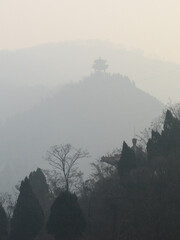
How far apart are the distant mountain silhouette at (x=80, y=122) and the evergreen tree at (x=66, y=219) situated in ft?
310

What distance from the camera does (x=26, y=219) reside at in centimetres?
2514

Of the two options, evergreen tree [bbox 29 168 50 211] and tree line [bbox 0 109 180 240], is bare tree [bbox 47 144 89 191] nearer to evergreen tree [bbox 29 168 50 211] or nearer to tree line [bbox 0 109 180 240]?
evergreen tree [bbox 29 168 50 211]

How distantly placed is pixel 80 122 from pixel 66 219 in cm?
12165

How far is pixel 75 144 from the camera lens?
13138 centimetres

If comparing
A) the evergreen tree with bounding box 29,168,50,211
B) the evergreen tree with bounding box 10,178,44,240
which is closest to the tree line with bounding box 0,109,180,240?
the evergreen tree with bounding box 10,178,44,240

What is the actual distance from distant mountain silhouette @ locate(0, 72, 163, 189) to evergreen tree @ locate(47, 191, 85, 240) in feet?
310

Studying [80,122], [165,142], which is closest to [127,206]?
[165,142]

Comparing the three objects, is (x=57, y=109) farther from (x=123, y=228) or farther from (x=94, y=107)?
(x=123, y=228)

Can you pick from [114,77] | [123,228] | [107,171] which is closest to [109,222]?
[123,228]

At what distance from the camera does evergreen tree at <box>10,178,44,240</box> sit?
24.9 m

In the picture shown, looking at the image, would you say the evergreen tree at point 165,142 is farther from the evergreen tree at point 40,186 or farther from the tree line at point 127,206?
the evergreen tree at point 40,186

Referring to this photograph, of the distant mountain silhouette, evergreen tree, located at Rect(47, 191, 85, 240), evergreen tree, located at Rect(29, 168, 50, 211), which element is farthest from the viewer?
the distant mountain silhouette

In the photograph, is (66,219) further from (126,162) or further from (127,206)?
(126,162)

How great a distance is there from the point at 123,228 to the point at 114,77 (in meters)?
142
